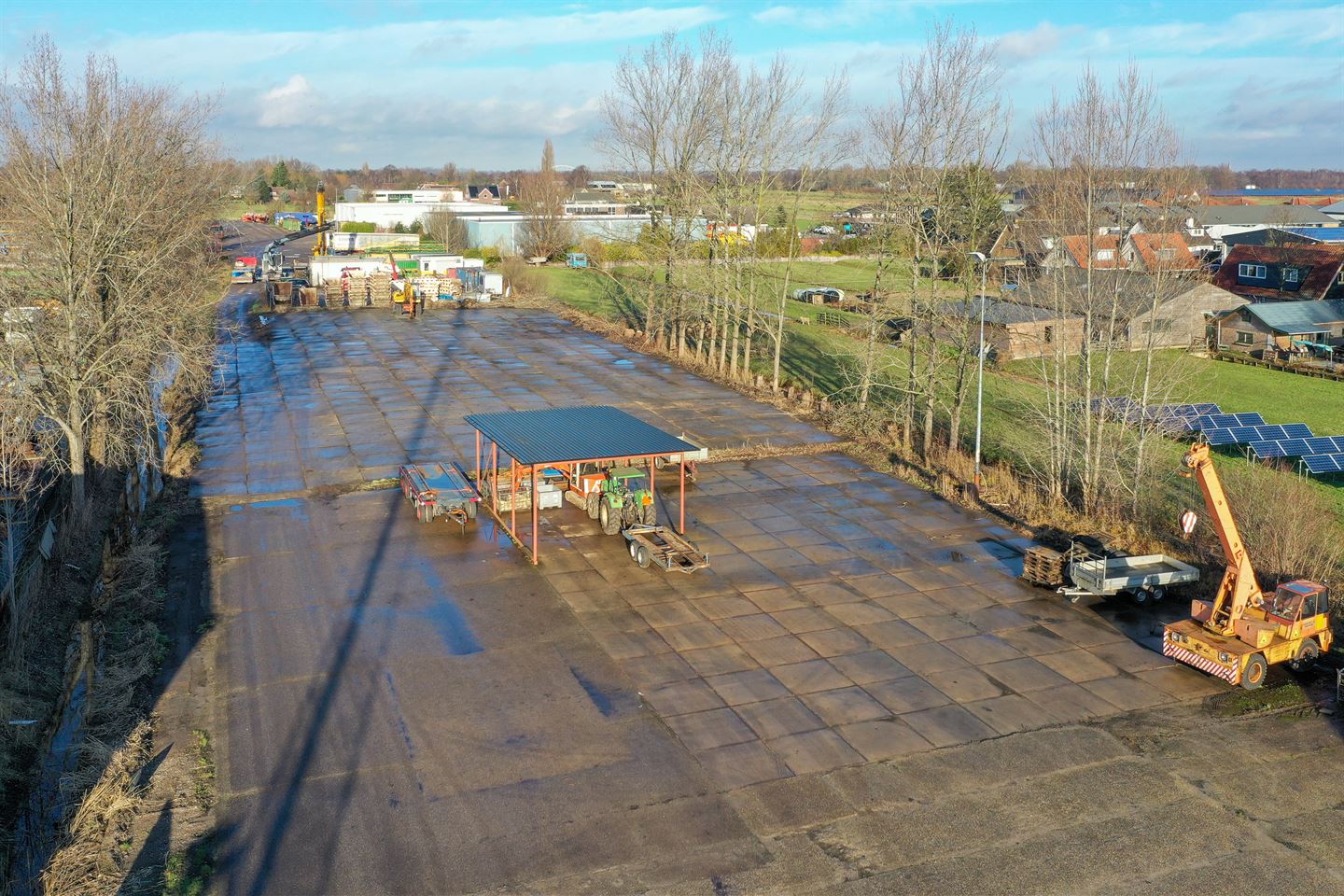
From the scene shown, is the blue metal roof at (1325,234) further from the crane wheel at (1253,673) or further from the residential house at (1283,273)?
the crane wheel at (1253,673)

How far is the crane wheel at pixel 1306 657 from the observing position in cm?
1766

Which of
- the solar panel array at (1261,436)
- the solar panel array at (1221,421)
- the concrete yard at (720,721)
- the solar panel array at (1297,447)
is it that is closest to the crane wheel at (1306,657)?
the concrete yard at (720,721)

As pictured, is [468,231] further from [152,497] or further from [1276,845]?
[1276,845]

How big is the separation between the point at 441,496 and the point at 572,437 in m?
3.68

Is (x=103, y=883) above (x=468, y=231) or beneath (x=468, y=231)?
beneath

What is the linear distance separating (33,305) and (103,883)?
1710cm

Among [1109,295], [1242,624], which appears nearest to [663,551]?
[1242,624]

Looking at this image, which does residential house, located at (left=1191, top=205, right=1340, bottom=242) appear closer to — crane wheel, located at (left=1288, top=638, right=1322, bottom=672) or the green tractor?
the green tractor

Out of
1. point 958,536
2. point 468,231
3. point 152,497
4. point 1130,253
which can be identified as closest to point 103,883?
point 152,497

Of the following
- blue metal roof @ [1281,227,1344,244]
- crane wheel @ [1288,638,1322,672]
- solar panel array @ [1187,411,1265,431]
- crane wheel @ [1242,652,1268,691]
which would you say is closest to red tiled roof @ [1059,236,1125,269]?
solar panel array @ [1187,411,1265,431]

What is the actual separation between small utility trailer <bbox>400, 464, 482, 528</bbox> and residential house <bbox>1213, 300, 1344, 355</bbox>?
181ft

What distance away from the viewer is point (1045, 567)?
21250 millimetres

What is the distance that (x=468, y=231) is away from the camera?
97875 millimetres

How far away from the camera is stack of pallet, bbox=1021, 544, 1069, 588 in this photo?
21.1 m
